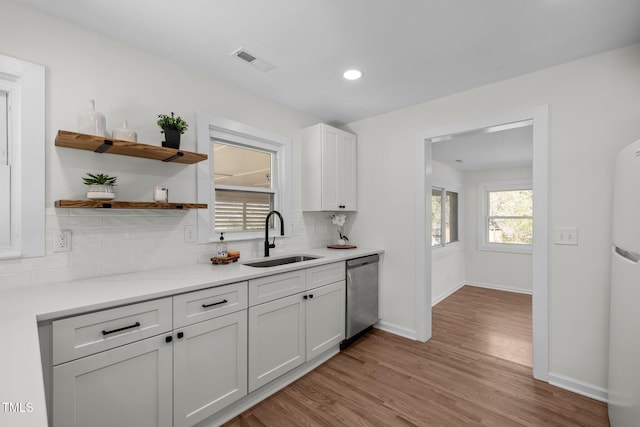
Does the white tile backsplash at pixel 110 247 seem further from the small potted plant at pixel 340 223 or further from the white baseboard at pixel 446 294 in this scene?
the white baseboard at pixel 446 294

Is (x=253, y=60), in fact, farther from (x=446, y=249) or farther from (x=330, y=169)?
(x=446, y=249)

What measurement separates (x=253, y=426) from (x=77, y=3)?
2.61m

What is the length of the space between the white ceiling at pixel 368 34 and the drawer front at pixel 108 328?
161cm

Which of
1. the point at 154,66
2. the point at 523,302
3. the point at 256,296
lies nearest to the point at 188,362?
the point at 256,296

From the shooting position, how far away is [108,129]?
6.06 feet

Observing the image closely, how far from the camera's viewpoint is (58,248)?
1.66 m

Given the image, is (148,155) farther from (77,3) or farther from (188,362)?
(188,362)

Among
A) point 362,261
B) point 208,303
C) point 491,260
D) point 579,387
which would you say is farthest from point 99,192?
point 491,260

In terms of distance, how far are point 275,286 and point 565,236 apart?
2173mm

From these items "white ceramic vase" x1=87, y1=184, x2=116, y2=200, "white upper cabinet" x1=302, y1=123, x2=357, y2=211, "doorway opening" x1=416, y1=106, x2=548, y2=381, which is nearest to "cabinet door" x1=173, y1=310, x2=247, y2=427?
"white ceramic vase" x1=87, y1=184, x2=116, y2=200

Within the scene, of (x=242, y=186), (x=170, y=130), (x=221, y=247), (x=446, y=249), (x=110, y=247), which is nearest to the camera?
(x=110, y=247)

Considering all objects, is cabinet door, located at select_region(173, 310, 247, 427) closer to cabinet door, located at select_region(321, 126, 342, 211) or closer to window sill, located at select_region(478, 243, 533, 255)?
cabinet door, located at select_region(321, 126, 342, 211)

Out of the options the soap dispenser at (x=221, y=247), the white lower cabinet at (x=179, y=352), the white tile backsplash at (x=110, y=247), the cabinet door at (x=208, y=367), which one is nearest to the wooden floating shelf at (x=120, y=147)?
the white tile backsplash at (x=110, y=247)

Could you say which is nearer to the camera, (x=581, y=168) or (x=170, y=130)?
(x=170, y=130)
